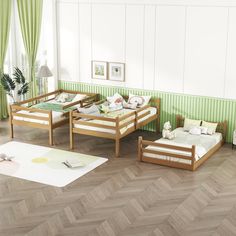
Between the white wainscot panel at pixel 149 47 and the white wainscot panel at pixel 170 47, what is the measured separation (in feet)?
0.27

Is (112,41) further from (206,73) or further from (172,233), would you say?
(172,233)

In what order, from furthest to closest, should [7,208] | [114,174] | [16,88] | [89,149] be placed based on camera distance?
1. [16,88]
2. [89,149]
3. [114,174]
4. [7,208]

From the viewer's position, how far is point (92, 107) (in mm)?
8352

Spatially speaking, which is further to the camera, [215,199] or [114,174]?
[114,174]

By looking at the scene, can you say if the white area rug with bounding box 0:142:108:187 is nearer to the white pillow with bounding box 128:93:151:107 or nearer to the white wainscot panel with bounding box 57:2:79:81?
the white pillow with bounding box 128:93:151:107

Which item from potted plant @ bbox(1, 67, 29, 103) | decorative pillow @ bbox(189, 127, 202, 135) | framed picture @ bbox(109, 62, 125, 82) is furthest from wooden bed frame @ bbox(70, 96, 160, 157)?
potted plant @ bbox(1, 67, 29, 103)

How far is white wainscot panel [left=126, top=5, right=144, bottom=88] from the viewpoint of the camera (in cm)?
870

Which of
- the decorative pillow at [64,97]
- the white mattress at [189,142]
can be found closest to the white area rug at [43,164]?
the white mattress at [189,142]

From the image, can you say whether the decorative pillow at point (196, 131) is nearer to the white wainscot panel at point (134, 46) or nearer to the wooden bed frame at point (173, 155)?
the wooden bed frame at point (173, 155)

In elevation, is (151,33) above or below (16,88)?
above

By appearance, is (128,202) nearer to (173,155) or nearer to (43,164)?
(173,155)

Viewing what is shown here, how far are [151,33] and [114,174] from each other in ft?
9.97

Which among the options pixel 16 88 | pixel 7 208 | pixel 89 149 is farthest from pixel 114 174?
pixel 16 88

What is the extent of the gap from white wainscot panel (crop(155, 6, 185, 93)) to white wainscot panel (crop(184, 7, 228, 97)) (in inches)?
5.2
